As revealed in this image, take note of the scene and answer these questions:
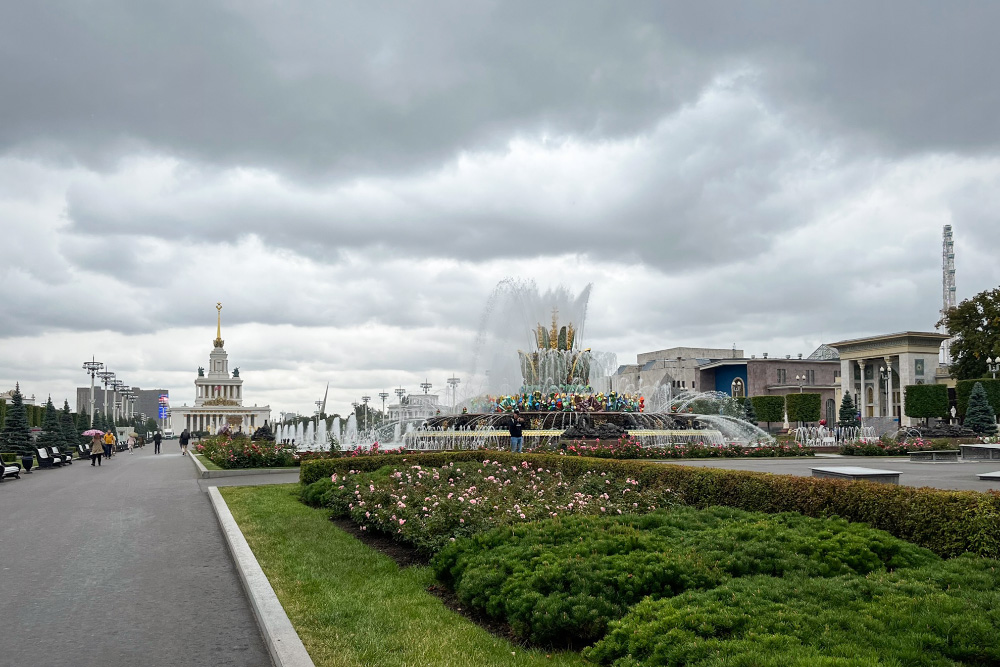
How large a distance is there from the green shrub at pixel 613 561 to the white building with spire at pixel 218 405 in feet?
487

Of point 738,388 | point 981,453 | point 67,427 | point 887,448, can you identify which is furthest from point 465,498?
point 738,388

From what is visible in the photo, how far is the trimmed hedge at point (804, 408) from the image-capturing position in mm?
66625

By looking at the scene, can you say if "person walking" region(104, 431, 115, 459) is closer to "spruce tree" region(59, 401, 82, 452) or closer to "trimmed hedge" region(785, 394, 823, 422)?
"spruce tree" region(59, 401, 82, 452)

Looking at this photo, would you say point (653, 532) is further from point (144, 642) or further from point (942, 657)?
point (144, 642)

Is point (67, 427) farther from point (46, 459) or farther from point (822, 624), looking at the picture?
point (822, 624)

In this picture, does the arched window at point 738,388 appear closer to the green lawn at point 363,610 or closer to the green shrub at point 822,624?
the green lawn at point 363,610

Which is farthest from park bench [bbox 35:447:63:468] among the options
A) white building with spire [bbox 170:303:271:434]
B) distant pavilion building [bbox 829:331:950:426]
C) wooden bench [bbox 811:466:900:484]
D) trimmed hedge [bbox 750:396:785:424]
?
white building with spire [bbox 170:303:271:434]

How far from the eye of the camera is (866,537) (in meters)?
7.34

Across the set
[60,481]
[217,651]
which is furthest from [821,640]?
[60,481]

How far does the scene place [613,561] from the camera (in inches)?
267

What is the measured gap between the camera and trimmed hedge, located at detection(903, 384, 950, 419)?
57594 millimetres

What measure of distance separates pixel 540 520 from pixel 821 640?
170 inches

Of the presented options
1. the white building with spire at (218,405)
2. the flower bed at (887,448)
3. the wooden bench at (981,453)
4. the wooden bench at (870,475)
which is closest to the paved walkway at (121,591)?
the wooden bench at (870,475)

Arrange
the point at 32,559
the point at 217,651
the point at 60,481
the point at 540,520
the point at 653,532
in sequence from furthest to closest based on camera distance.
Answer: the point at 60,481, the point at 32,559, the point at 540,520, the point at 653,532, the point at 217,651
